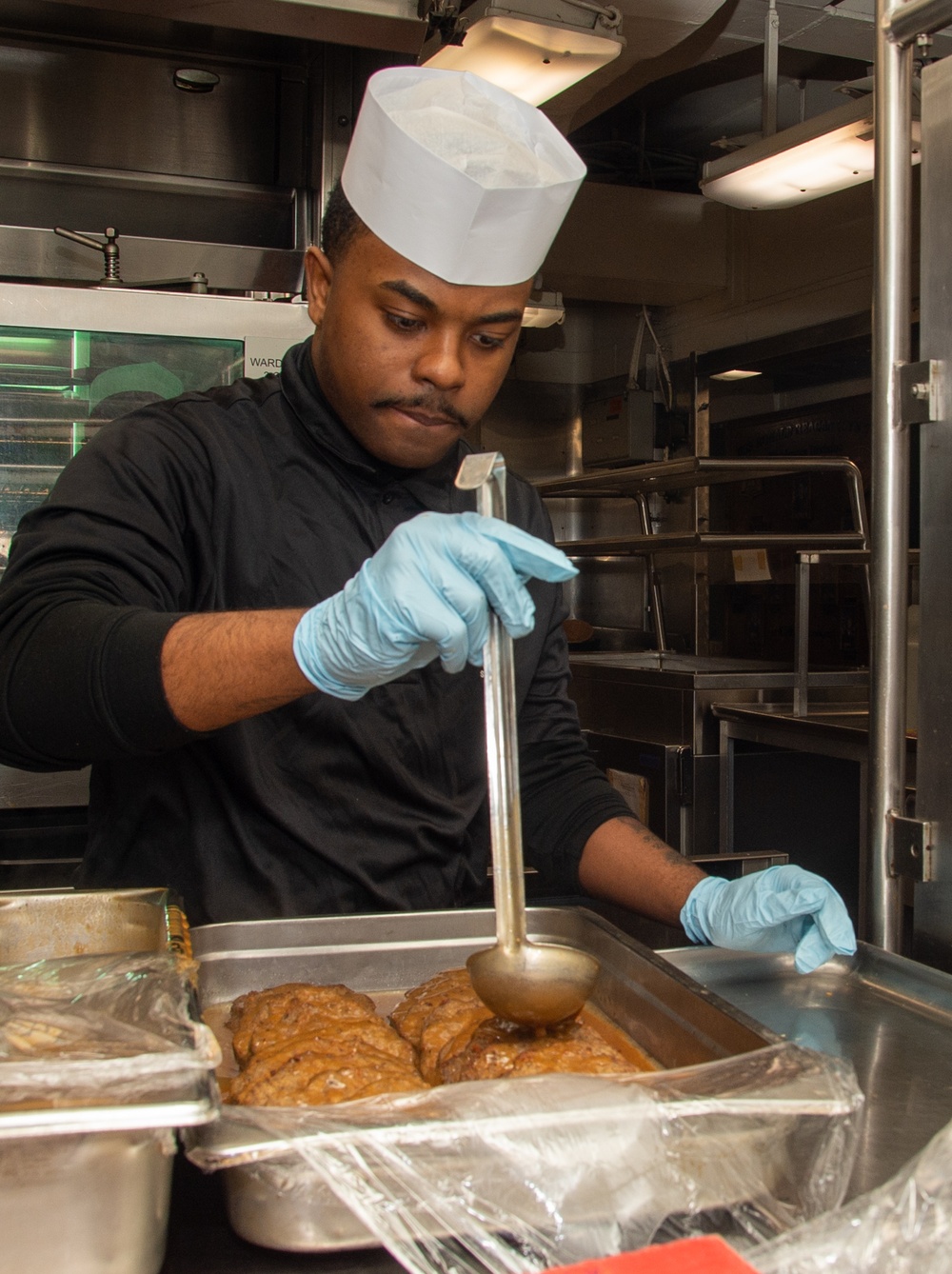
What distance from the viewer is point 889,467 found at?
1.47m

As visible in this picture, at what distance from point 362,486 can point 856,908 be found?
240 centimetres

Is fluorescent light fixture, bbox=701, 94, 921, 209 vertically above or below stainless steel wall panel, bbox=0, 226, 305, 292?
above

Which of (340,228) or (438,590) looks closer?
(438,590)

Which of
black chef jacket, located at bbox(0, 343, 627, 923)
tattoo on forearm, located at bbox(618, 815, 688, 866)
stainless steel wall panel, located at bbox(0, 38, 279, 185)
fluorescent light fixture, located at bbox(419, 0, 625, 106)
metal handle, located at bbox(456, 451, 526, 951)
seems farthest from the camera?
stainless steel wall panel, located at bbox(0, 38, 279, 185)

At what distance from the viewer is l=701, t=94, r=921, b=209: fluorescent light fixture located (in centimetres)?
287

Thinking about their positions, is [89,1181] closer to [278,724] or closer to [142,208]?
[278,724]

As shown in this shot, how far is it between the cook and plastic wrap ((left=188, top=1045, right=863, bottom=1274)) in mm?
505

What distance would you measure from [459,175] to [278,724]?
0.75 m

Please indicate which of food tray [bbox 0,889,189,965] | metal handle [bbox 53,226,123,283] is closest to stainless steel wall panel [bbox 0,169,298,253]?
metal handle [bbox 53,226,123,283]

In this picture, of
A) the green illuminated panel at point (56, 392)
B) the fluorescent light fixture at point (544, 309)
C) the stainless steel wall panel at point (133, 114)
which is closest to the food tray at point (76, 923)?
the green illuminated panel at point (56, 392)

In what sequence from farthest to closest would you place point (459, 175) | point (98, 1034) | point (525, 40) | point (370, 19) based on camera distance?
point (370, 19) → point (525, 40) → point (459, 175) → point (98, 1034)

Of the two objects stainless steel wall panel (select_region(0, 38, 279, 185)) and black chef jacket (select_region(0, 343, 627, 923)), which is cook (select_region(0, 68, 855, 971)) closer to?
black chef jacket (select_region(0, 343, 627, 923))

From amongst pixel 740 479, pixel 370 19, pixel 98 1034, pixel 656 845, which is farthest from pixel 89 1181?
pixel 740 479

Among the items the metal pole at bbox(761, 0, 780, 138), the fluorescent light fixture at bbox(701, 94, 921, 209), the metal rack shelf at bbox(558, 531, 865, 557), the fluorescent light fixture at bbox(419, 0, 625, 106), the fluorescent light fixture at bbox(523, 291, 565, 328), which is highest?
the metal pole at bbox(761, 0, 780, 138)
